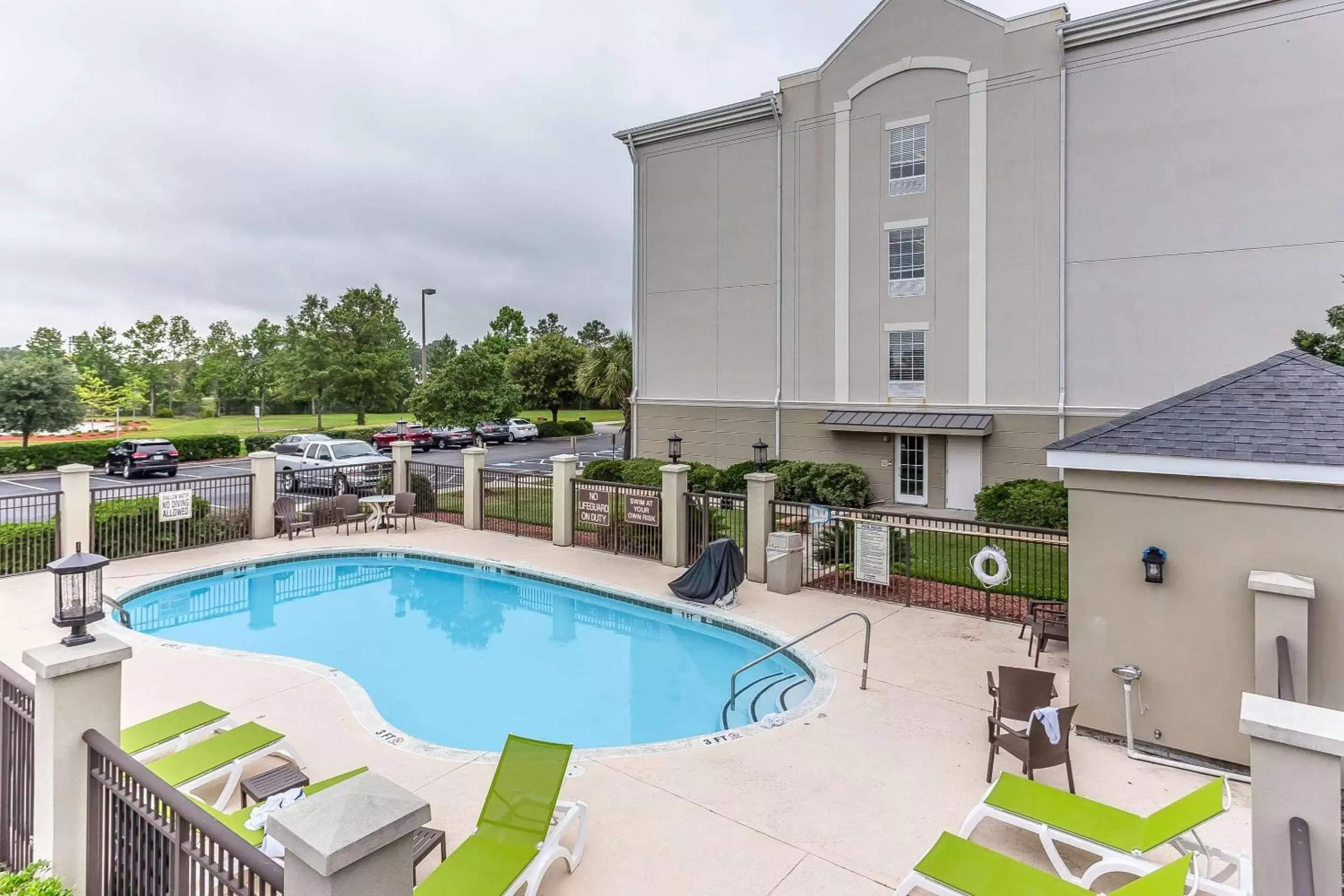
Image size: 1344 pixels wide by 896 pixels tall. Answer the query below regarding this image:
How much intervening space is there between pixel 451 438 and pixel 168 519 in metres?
25.3

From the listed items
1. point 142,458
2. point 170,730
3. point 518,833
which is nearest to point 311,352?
point 142,458

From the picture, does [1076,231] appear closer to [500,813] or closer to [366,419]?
[500,813]

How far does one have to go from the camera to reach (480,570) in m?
13.9

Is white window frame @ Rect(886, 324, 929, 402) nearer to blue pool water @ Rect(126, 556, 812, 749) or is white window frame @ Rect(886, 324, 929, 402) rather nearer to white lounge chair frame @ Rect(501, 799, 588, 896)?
blue pool water @ Rect(126, 556, 812, 749)

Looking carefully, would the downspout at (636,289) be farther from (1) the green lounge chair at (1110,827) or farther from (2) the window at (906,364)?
(1) the green lounge chair at (1110,827)

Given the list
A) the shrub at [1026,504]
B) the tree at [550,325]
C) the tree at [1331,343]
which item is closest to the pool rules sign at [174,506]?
the shrub at [1026,504]

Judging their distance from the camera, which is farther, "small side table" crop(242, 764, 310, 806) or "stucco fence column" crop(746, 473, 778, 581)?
"stucco fence column" crop(746, 473, 778, 581)

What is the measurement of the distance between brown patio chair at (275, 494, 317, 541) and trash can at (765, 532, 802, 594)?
1069 centimetres

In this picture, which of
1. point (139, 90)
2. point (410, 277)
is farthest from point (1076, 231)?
point (410, 277)

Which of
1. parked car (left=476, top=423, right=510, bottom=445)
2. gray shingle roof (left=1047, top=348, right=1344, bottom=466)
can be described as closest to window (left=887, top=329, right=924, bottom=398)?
gray shingle roof (left=1047, top=348, right=1344, bottom=466)

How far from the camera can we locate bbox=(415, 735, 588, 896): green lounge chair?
13.1 feet

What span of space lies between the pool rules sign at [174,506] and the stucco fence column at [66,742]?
38.8ft

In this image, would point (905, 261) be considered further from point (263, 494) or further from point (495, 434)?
point (495, 434)

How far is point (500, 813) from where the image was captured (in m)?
4.53
